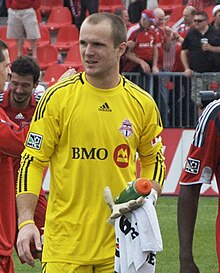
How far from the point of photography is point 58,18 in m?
21.7

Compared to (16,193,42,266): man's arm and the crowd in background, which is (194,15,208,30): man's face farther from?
(16,193,42,266): man's arm

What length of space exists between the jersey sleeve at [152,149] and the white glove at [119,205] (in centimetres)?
63

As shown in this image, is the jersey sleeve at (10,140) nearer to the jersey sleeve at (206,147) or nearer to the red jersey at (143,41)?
the jersey sleeve at (206,147)

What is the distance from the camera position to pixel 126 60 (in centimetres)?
1734

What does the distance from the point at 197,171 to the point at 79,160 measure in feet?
2.38

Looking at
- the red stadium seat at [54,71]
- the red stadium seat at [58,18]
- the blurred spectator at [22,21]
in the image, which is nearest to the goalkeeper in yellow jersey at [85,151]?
the red stadium seat at [54,71]

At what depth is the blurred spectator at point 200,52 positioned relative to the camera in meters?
16.6

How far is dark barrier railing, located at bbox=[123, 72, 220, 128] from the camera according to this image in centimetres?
1720

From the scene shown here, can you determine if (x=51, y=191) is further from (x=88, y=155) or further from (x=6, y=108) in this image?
(x=6, y=108)

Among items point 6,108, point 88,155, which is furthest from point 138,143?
Result: point 6,108

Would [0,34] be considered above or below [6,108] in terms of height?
below

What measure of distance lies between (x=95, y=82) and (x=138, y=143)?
0.45 metres

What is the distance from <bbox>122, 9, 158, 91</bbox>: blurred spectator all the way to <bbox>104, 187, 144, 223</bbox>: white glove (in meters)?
11.7

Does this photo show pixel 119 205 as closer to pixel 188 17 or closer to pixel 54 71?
pixel 188 17
